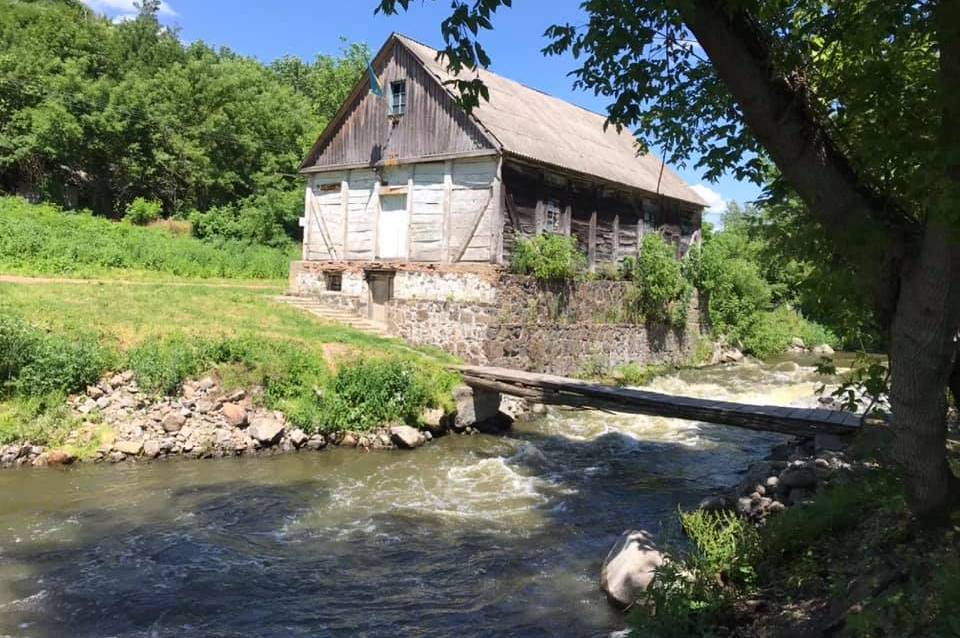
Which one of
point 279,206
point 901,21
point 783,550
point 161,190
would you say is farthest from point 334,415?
point 161,190

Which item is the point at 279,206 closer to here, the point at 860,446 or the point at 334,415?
the point at 334,415

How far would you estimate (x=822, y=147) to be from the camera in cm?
399

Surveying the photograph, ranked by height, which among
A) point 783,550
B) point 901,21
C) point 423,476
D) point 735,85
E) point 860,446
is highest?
point 901,21

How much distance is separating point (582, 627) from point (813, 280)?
133 inches

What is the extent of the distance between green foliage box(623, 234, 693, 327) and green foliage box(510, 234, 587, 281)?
4.11 metres

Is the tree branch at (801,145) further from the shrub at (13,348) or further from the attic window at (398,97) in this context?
the attic window at (398,97)

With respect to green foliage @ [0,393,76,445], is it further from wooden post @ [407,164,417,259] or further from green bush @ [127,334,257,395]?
wooden post @ [407,164,417,259]

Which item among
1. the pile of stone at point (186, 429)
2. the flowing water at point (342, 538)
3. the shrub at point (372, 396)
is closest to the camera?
the flowing water at point (342, 538)

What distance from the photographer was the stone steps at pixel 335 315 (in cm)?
1778

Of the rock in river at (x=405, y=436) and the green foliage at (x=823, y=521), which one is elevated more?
the green foliage at (x=823, y=521)

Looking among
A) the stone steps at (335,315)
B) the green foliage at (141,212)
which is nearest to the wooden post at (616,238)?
the stone steps at (335,315)

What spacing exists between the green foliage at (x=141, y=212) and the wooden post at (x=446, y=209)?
20178mm

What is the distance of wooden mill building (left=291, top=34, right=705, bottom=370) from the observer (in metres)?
16.5

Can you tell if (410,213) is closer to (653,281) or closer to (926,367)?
(653,281)
